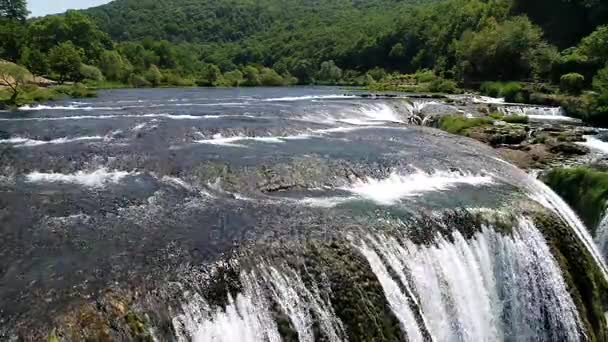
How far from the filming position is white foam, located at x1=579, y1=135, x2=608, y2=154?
25.7 metres

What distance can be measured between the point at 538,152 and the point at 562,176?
4436 millimetres

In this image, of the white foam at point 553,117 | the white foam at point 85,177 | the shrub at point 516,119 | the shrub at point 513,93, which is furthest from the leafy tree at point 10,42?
the shrub at point 516,119

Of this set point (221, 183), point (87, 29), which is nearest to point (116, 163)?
point (221, 183)

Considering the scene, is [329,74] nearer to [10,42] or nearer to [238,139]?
[10,42]

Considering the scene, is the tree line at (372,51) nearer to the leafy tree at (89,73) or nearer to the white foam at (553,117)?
the leafy tree at (89,73)

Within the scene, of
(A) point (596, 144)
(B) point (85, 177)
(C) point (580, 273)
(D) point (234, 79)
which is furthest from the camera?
(D) point (234, 79)

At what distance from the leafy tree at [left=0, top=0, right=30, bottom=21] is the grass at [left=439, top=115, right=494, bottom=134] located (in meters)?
120

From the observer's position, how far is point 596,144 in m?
26.6

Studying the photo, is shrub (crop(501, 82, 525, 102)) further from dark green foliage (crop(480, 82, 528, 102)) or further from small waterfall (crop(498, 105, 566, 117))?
small waterfall (crop(498, 105, 566, 117))

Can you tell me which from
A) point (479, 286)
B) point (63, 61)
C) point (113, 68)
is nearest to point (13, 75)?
point (63, 61)

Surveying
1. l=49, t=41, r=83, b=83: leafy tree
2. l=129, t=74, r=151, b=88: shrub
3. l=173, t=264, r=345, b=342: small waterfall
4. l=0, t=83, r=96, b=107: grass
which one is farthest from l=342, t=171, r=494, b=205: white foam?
l=129, t=74, r=151, b=88: shrub

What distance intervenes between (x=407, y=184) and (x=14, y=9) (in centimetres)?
13046

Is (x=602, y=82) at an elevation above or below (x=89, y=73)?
above

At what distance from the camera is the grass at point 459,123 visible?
2950cm
